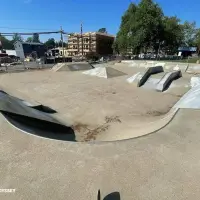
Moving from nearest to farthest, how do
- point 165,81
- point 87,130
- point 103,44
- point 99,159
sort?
1. point 99,159
2. point 87,130
3. point 165,81
4. point 103,44

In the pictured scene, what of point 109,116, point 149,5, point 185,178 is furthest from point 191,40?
point 185,178

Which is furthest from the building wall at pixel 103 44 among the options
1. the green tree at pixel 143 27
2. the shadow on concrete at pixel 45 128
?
the shadow on concrete at pixel 45 128

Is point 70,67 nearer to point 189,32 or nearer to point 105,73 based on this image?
point 105,73

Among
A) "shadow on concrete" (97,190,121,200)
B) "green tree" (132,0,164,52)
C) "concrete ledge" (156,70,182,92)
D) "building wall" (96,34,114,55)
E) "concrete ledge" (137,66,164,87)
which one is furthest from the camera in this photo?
"building wall" (96,34,114,55)

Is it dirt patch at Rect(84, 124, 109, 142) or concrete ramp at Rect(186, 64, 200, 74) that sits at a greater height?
concrete ramp at Rect(186, 64, 200, 74)

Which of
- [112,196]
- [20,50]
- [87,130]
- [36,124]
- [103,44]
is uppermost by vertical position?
[103,44]

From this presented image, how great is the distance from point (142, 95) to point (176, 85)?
4.30 metres

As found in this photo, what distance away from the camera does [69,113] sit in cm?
976

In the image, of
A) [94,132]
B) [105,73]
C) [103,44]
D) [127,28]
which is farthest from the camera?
[103,44]

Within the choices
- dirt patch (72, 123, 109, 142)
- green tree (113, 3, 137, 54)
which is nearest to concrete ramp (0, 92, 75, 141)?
dirt patch (72, 123, 109, 142)

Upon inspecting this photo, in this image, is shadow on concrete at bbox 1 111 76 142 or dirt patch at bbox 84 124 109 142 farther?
dirt patch at bbox 84 124 109 142

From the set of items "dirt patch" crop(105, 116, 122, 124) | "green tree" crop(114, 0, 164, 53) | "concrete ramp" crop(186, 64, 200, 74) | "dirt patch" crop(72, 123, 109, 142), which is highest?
"green tree" crop(114, 0, 164, 53)

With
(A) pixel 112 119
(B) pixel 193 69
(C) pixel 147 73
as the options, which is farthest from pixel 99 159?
(B) pixel 193 69

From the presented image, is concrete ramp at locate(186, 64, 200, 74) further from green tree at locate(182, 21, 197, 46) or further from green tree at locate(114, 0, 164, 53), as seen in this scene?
green tree at locate(182, 21, 197, 46)
